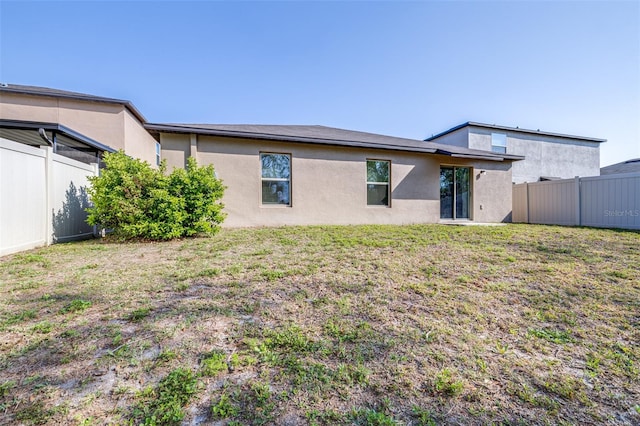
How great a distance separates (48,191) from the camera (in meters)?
5.38

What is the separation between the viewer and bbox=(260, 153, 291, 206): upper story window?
327 inches

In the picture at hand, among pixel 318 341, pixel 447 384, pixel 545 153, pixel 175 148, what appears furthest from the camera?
pixel 545 153

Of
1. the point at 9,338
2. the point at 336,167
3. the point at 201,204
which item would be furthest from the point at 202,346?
the point at 336,167

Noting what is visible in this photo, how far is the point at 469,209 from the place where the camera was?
1067 cm

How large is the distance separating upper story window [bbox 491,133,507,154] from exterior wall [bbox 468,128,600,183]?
0.26m

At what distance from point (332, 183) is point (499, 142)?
42.3 ft

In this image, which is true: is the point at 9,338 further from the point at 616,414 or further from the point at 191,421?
the point at 616,414

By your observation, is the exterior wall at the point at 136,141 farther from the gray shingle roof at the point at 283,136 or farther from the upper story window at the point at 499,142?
the upper story window at the point at 499,142

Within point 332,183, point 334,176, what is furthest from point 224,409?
point 334,176

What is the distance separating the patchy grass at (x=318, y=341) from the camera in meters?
1.56

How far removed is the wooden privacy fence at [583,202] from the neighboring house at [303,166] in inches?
35.9

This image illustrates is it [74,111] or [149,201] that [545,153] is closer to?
[149,201]

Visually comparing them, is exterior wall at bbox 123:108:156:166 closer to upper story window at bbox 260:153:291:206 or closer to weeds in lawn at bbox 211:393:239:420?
upper story window at bbox 260:153:291:206

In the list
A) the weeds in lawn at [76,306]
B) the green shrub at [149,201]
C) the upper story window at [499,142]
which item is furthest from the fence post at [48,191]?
the upper story window at [499,142]
